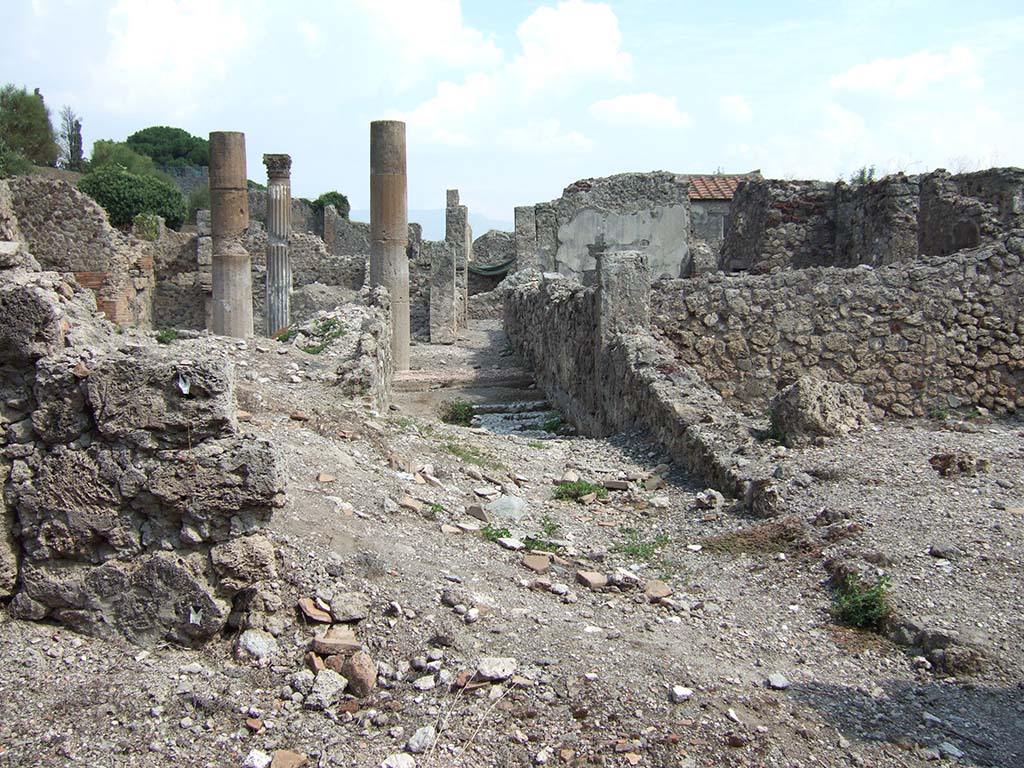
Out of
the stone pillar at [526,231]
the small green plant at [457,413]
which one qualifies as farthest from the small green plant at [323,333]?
the stone pillar at [526,231]

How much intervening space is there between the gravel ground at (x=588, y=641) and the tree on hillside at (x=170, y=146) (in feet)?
212

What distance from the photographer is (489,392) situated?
48.2 feet

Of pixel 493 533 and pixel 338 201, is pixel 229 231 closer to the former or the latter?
pixel 493 533

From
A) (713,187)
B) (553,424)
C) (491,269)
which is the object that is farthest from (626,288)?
(713,187)

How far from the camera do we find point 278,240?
53.8ft

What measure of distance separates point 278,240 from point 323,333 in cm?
664

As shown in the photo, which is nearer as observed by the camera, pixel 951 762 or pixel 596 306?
pixel 951 762

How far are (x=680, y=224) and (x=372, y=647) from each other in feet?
64.8

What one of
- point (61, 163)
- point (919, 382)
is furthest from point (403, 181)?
point (61, 163)

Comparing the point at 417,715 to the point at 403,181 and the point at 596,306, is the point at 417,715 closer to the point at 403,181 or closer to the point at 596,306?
the point at 596,306

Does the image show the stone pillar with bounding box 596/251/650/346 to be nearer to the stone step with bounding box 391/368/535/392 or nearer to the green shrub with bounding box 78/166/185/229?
the stone step with bounding box 391/368/535/392

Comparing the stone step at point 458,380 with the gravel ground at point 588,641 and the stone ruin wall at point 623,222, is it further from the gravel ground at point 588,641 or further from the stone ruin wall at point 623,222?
the gravel ground at point 588,641

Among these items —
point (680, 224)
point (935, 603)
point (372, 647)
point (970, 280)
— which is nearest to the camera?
point (372, 647)

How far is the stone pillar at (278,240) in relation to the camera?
1633 cm
